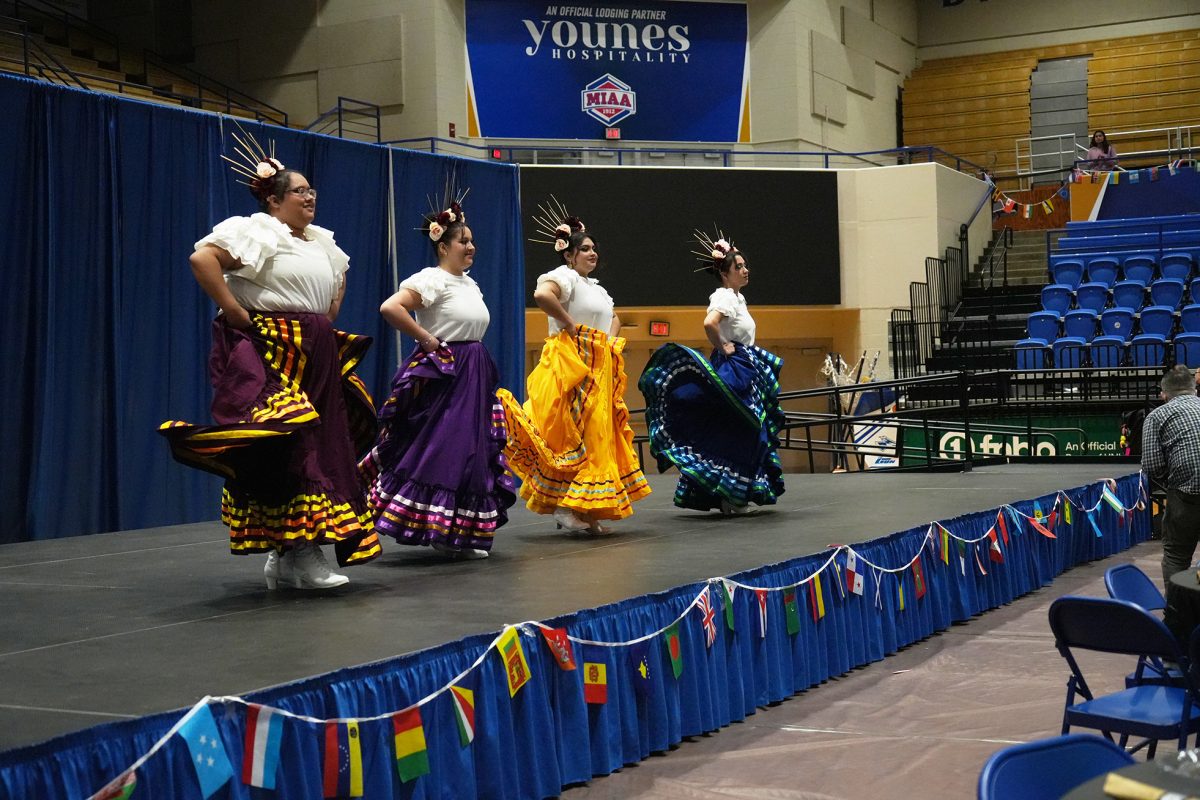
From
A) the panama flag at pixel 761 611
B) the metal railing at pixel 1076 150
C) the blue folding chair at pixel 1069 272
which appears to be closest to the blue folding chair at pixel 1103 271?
the blue folding chair at pixel 1069 272

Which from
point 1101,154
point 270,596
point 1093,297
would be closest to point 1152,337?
point 1093,297

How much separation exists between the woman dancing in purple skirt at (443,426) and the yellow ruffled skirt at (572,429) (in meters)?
0.59

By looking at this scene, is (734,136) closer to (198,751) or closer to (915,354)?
(915,354)

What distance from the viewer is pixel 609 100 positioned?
617 inches

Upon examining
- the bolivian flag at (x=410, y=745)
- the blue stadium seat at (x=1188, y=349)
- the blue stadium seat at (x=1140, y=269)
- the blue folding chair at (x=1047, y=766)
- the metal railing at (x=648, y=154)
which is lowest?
the bolivian flag at (x=410, y=745)

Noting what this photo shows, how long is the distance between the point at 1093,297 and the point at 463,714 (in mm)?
12254

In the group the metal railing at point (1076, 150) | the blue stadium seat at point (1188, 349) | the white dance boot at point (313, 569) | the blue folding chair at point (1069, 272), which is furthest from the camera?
the metal railing at point (1076, 150)

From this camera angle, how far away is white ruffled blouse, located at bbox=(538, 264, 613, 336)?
5598 mm

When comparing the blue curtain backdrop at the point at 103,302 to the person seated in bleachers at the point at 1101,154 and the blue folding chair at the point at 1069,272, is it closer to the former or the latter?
the blue folding chair at the point at 1069,272

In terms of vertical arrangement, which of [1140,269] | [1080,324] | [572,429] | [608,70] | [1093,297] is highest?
[608,70]

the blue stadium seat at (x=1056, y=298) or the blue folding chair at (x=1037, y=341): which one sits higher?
the blue stadium seat at (x=1056, y=298)

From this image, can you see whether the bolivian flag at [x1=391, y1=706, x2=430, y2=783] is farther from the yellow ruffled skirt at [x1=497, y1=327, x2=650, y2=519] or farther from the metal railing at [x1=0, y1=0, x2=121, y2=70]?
the metal railing at [x1=0, y1=0, x2=121, y2=70]

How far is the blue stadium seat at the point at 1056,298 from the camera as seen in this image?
1408 cm

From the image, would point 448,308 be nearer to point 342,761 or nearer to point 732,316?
point 732,316
